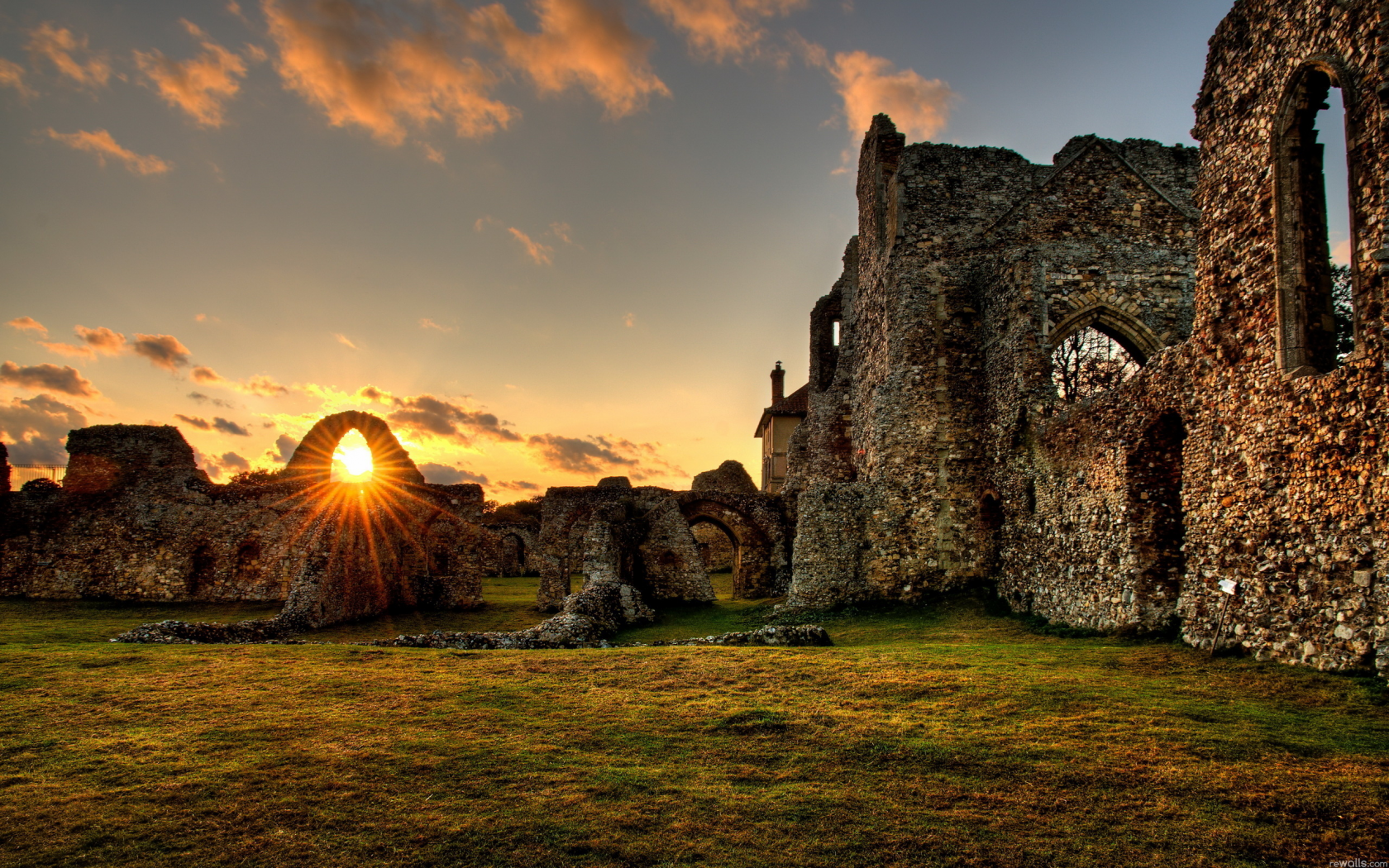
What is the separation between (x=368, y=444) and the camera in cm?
2570

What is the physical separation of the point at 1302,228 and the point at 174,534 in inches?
1098

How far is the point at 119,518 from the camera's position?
23.2m

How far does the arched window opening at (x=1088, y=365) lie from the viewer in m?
25.8

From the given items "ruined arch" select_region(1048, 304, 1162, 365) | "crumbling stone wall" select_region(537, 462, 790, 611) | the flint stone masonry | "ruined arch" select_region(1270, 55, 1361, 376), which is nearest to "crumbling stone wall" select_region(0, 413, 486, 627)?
"crumbling stone wall" select_region(537, 462, 790, 611)

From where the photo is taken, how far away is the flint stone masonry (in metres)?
7.26

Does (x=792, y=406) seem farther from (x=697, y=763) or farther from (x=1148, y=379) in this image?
(x=697, y=763)

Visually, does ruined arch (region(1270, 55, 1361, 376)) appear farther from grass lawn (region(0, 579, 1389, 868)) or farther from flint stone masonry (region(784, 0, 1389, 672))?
grass lawn (region(0, 579, 1389, 868))

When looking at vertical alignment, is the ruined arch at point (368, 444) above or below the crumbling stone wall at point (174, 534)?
above

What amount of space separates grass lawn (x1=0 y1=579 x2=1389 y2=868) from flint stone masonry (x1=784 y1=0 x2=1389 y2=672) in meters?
1.61

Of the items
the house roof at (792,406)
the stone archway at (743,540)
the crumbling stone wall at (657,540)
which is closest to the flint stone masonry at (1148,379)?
the crumbling stone wall at (657,540)

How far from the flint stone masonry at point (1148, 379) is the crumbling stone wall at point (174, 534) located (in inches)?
485

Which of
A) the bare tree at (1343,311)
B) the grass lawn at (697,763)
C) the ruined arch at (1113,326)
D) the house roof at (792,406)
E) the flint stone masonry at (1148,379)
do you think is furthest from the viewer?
the house roof at (792,406)

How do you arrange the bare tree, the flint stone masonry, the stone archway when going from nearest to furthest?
1. the flint stone masonry
2. the bare tree
3. the stone archway

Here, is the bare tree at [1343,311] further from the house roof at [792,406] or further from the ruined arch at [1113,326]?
the house roof at [792,406]
